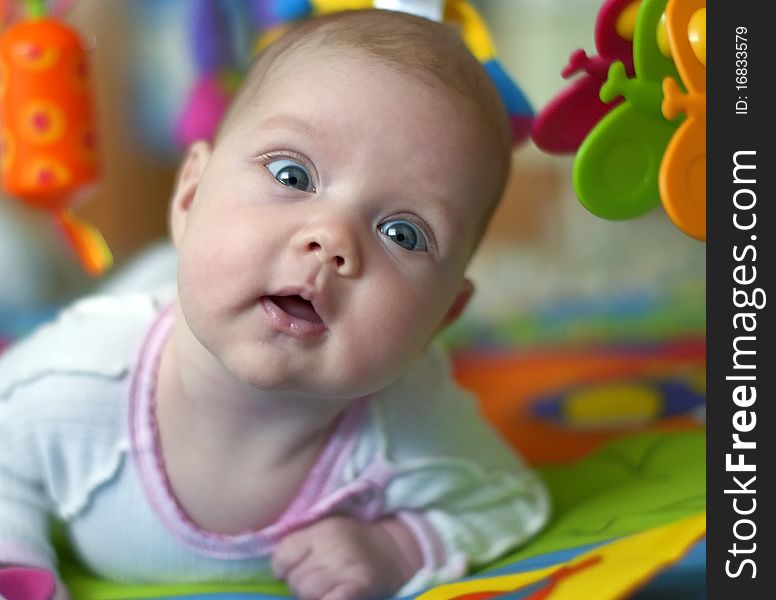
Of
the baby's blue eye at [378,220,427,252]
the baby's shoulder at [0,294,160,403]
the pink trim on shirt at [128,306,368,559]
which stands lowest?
the pink trim on shirt at [128,306,368,559]

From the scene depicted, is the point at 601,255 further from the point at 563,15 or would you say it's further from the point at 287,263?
the point at 287,263

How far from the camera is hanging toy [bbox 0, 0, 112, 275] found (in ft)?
3.52

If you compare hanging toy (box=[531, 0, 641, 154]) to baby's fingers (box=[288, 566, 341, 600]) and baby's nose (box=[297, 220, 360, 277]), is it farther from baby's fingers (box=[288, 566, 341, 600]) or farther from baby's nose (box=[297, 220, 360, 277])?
baby's fingers (box=[288, 566, 341, 600])

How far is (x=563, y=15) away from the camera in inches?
84.0

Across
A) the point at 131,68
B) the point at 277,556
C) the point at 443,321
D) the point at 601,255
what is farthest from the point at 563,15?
the point at 277,556

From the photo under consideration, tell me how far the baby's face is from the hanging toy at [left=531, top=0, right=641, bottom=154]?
0.21 ft

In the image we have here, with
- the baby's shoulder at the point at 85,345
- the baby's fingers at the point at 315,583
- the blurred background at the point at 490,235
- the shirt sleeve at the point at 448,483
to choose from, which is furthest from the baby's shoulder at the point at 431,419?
the blurred background at the point at 490,235

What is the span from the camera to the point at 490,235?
187 centimetres

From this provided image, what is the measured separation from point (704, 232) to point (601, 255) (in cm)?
118

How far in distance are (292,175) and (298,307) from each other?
10 centimetres

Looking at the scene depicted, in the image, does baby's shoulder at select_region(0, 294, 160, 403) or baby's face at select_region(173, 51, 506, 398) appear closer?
baby's face at select_region(173, 51, 506, 398)

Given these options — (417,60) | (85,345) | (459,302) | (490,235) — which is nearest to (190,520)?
(85,345)

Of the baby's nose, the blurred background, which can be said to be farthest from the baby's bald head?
the blurred background
